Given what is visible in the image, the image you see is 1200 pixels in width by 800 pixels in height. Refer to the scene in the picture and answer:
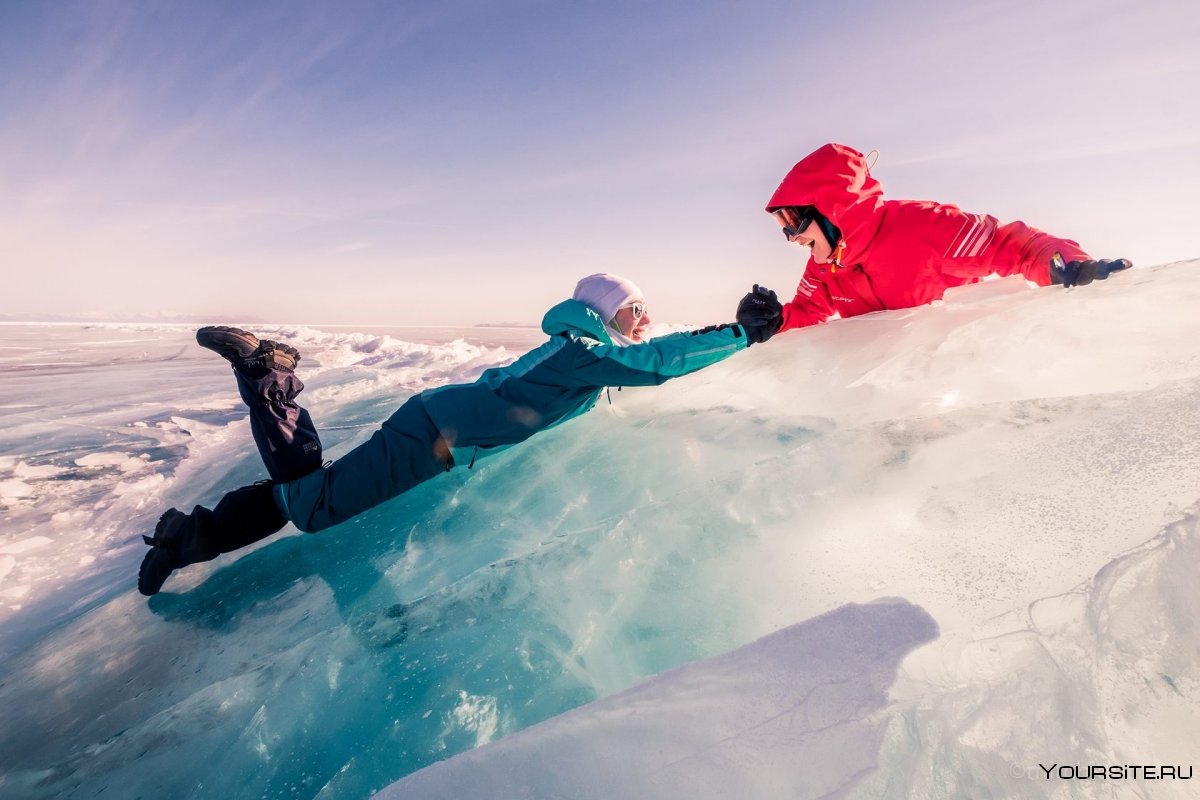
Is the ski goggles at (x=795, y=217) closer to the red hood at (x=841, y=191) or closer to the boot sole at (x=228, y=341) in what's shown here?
the red hood at (x=841, y=191)

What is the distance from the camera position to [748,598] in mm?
1210

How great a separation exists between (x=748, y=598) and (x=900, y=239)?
1674mm

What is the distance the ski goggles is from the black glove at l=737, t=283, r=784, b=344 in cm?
29

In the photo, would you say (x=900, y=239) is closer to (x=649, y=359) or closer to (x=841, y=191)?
(x=841, y=191)

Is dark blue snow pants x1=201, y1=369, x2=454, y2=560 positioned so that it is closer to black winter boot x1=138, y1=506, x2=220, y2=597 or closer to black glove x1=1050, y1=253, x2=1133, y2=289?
black winter boot x1=138, y1=506, x2=220, y2=597

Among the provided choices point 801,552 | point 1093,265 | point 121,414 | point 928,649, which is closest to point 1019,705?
point 928,649

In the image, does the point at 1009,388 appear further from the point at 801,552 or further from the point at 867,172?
the point at 867,172

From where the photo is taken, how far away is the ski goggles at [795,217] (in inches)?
85.5

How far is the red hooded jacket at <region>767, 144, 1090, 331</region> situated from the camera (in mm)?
1914

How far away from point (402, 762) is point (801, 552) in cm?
99

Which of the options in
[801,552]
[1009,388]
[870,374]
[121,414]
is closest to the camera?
[801,552]

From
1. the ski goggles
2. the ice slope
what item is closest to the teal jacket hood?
the ice slope

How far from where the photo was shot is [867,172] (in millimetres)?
2123

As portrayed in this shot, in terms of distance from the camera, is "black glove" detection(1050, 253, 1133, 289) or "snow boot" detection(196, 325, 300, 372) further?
"snow boot" detection(196, 325, 300, 372)
